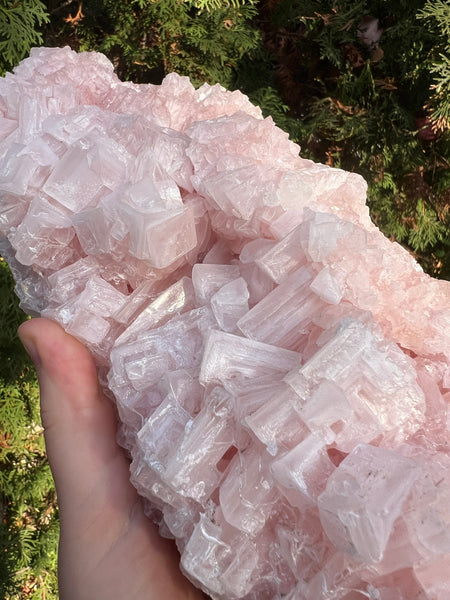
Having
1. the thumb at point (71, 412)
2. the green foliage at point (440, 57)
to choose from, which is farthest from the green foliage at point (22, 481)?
the green foliage at point (440, 57)

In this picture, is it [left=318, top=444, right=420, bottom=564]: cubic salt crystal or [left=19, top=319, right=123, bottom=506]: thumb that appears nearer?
[left=318, top=444, right=420, bottom=564]: cubic salt crystal

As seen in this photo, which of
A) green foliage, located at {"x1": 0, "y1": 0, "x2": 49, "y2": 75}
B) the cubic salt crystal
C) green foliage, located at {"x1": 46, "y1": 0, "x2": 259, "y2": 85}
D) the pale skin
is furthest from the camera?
green foliage, located at {"x1": 46, "y1": 0, "x2": 259, "y2": 85}

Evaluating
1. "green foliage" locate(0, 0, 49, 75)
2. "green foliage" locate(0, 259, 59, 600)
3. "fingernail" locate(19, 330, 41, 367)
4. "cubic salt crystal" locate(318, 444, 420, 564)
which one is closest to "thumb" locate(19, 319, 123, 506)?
"fingernail" locate(19, 330, 41, 367)

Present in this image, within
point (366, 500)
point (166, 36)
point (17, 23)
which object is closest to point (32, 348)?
point (366, 500)

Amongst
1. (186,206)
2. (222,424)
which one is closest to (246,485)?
(222,424)

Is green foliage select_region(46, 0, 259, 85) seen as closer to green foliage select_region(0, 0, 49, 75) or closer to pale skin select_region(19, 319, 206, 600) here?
green foliage select_region(0, 0, 49, 75)
